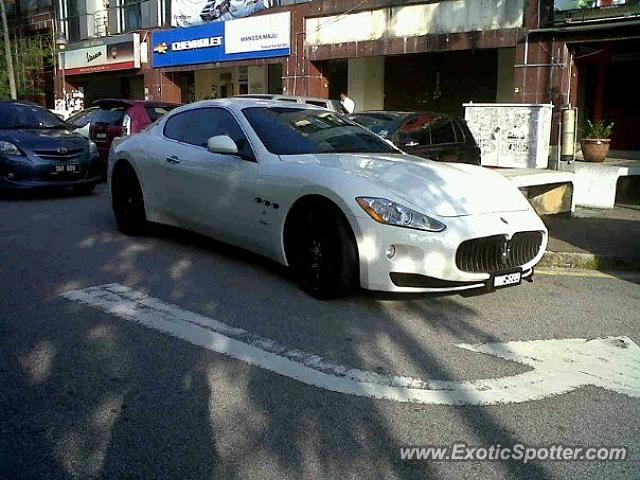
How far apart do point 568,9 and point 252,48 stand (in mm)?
9536

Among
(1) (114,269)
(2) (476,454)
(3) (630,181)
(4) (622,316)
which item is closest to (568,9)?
(3) (630,181)

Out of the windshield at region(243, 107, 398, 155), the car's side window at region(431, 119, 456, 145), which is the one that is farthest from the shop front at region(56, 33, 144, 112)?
the windshield at region(243, 107, 398, 155)

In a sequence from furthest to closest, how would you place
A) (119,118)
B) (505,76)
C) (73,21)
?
1. (73,21)
2. (505,76)
3. (119,118)

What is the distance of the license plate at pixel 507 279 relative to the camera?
15.8ft

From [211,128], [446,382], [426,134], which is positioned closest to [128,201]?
[211,128]

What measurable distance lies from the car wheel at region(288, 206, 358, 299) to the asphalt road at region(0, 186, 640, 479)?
156 mm

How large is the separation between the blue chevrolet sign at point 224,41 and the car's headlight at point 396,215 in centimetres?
1451

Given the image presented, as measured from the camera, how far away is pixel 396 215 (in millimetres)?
4727

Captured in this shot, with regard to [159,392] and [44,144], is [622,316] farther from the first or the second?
[44,144]

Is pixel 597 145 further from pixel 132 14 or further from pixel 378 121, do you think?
pixel 132 14

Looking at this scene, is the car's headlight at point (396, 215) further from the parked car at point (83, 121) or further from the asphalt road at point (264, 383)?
the parked car at point (83, 121)

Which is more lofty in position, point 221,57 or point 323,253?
point 221,57

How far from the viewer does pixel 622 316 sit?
5.15 metres

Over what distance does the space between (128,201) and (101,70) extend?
65.9ft
